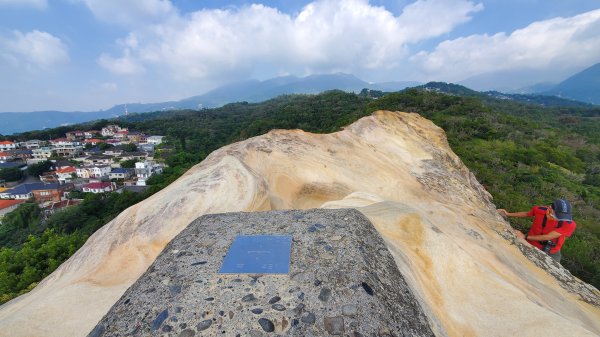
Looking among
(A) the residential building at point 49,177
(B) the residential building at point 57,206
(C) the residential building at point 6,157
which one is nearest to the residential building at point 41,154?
(C) the residential building at point 6,157

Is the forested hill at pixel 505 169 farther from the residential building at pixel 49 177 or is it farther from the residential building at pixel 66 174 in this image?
the residential building at pixel 49 177

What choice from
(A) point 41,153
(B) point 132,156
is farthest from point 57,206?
(A) point 41,153

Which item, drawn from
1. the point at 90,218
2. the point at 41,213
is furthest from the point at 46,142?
the point at 90,218

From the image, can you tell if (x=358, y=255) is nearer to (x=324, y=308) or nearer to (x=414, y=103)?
(x=324, y=308)

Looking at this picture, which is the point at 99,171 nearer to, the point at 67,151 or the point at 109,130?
the point at 67,151

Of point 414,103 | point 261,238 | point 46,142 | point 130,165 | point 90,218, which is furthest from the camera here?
point 46,142

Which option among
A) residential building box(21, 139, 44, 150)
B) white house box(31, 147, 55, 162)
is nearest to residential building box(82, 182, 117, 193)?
white house box(31, 147, 55, 162)
